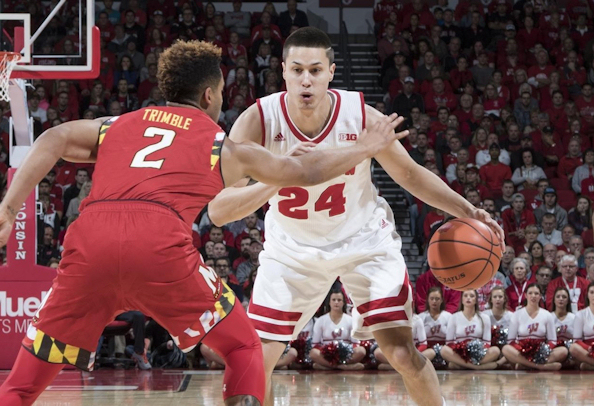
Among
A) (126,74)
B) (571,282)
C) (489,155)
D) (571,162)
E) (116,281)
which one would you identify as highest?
(126,74)

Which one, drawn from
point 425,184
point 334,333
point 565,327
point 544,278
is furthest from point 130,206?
point 544,278

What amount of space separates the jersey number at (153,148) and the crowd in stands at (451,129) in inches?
249

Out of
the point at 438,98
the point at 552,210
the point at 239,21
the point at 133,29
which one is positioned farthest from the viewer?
the point at 239,21

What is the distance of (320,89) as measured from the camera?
4590 mm

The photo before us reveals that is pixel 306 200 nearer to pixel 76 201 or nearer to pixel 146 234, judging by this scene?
pixel 146 234

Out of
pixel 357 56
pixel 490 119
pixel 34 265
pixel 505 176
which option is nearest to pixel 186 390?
pixel 34 265

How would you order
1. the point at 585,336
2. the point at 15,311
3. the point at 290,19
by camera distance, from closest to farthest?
1. the point at 15,311
2. the point at 585,336
3. the point at 290,19

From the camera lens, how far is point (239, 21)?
15.0 meters

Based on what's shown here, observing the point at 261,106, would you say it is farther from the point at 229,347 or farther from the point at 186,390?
the point at 186,390

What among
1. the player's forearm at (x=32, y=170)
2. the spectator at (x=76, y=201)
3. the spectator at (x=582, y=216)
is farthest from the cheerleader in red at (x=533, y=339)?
the player's forearm at (x=32, y=170)

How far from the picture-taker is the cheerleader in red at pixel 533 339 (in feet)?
30.5

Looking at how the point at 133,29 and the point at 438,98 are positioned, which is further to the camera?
the point at 133,29

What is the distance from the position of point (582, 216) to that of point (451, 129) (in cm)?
245

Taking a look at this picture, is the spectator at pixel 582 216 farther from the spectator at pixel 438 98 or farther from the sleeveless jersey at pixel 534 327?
the spectator at pixel 438 98
